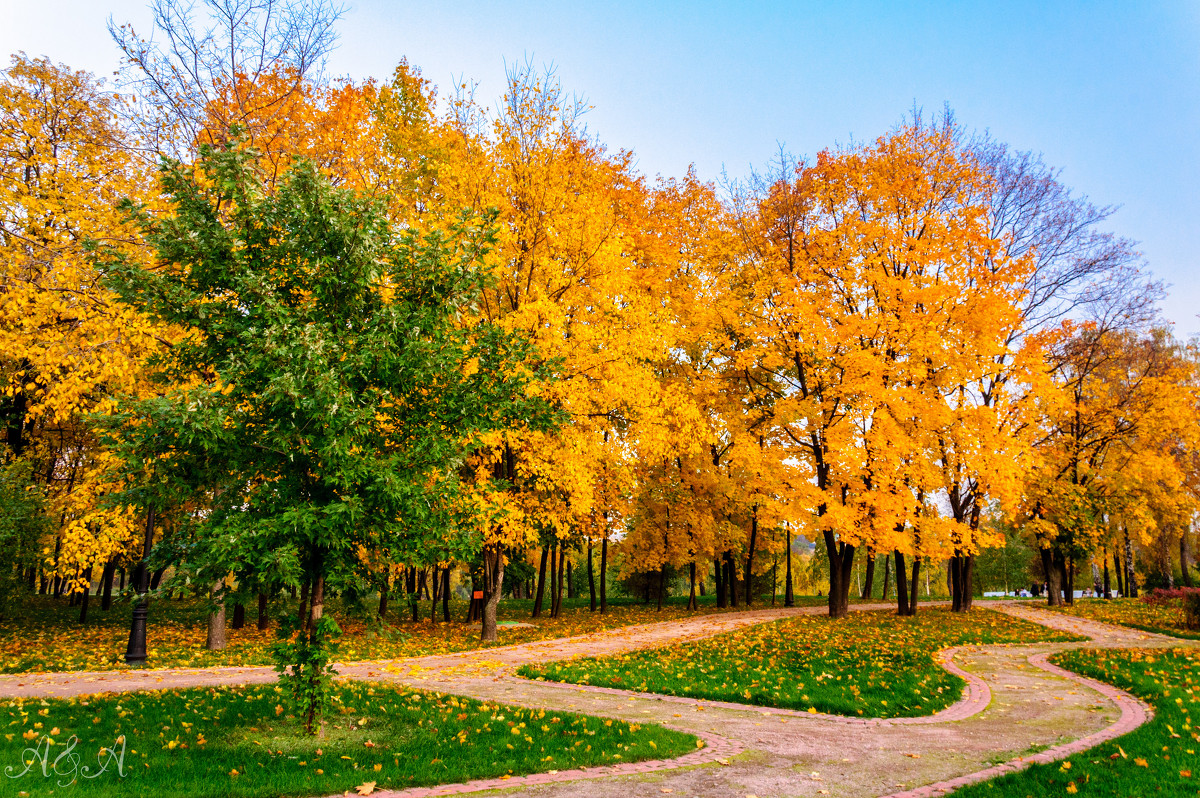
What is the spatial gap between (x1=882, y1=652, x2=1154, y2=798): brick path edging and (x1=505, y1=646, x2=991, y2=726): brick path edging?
1467 mm

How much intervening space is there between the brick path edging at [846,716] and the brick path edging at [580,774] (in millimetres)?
2072

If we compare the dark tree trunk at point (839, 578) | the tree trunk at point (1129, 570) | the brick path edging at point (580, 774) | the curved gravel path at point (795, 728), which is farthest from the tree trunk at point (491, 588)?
the tree trunk at point (1129, 570)

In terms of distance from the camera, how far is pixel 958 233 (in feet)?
60.4

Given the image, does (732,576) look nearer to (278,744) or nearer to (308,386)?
(278,744)

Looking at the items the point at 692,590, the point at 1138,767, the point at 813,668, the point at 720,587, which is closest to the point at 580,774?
the point at 1138,767

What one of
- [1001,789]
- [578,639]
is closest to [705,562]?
[578,639]

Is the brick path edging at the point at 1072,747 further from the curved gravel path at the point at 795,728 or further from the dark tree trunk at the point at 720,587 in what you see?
the dark tree trunk at the point at 720,587

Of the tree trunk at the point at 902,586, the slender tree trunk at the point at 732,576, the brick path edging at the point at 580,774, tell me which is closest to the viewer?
the brick path edging at the point at 580,774

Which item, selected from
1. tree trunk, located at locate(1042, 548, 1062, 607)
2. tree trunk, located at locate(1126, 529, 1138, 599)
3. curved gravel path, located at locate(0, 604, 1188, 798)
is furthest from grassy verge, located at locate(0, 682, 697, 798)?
tree trunk, located at locate(1126, 529, 1138, 599)

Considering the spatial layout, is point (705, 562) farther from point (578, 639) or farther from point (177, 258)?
point (177, 258)

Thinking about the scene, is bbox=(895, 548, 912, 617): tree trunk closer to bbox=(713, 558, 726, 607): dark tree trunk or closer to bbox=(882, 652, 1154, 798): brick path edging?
bbox=(713, 558, 726, 607): dark tree trunk

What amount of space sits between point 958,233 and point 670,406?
371 inches

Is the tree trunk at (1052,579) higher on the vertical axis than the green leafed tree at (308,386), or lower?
lower

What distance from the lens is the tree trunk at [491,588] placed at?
1695cm
